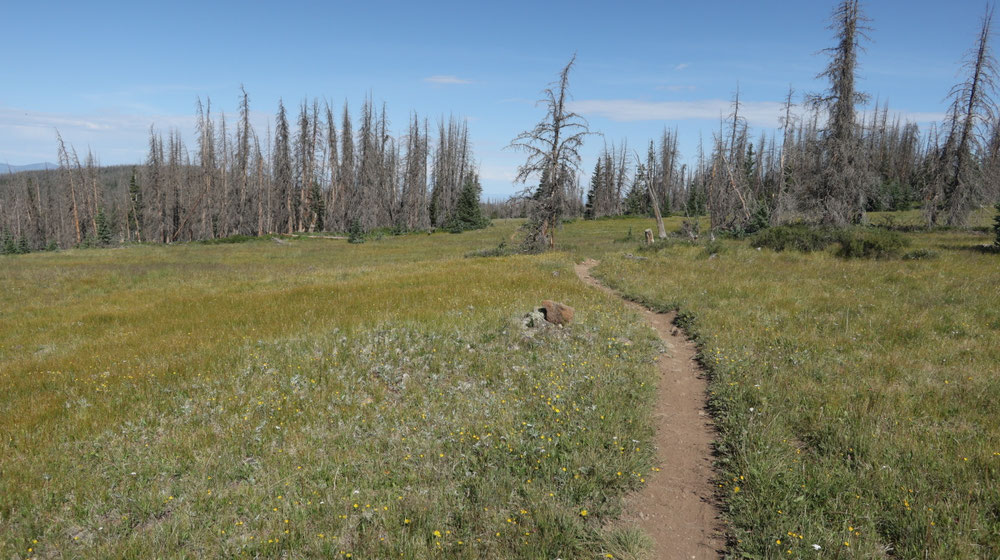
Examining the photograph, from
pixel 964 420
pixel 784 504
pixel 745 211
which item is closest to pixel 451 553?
pixel 784 504

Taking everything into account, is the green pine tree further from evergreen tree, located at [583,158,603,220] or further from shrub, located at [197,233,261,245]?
evergreen tree, located at [583,158,603,220]

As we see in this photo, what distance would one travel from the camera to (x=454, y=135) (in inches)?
3551

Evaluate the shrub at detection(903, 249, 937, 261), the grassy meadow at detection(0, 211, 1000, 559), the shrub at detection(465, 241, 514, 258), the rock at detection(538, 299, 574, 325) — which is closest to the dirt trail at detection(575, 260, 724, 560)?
the grassy meadow at detection(0, 211, 1000, 559)

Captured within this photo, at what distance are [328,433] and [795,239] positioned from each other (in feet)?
85.3

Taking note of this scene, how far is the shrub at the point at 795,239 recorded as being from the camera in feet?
79.2

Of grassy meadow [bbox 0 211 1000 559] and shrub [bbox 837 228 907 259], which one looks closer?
grassy meadow [bbox 0 211 1000 559]

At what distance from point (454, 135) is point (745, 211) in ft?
209

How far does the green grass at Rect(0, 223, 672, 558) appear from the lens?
4.77 metres

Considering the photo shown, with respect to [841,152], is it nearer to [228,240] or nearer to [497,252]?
[497,252]

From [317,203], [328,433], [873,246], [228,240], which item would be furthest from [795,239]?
[317,203]

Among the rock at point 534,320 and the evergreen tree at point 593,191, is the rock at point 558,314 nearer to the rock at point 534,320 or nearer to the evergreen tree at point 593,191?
the rock at point 534,320

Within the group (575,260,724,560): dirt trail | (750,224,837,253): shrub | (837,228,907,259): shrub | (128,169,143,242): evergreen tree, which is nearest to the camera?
(575,260,724,560): dirt trail

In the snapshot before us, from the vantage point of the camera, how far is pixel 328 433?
6797 millimetres

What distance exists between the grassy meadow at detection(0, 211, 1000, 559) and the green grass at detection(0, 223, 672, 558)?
4cm
